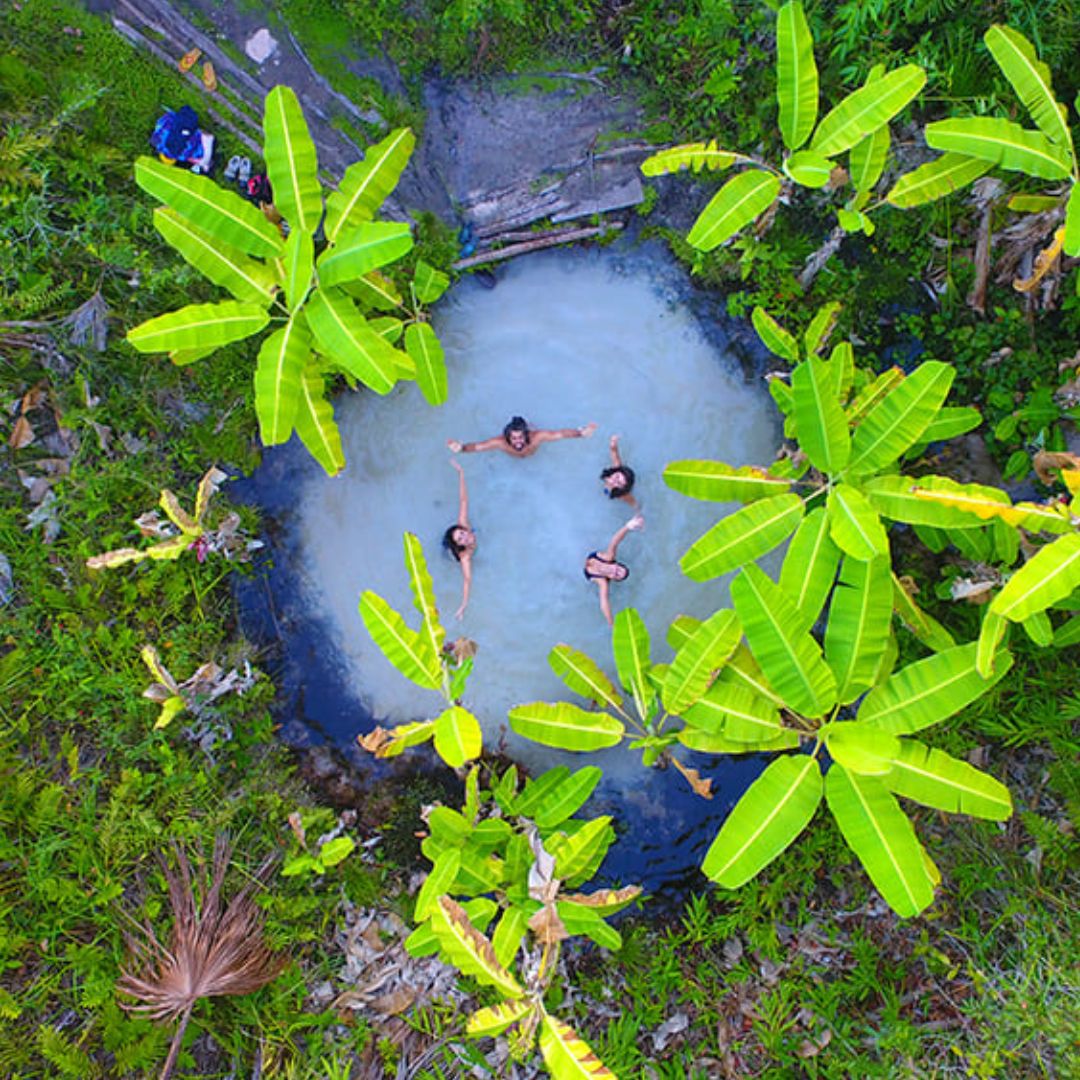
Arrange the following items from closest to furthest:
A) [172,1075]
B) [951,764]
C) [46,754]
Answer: [951,764] < [172,1075] < [46,754]

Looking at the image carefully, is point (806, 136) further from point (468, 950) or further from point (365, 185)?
point (468, 950)

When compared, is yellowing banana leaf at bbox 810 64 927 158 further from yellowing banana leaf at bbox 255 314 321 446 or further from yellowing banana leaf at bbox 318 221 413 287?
yellowing banana leaf at bbox 255 314 321 446

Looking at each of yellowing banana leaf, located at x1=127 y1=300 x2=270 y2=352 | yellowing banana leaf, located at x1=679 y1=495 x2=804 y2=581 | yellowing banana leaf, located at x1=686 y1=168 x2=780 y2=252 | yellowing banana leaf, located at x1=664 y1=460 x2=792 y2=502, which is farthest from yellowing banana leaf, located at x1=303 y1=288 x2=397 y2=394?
yellowing banana leaf, located at x1=686 y1=168 x2=780 y2=252

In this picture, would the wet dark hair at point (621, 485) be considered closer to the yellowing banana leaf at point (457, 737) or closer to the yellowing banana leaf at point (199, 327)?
the yellowing banana leaf at point (457, 737)

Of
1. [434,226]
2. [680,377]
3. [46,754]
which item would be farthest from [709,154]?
[46,754]

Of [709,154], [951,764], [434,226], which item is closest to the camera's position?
[951,764]

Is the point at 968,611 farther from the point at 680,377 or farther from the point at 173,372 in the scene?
the point at 173,372

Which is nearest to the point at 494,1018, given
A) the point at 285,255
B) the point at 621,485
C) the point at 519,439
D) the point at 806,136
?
the point at 621,485

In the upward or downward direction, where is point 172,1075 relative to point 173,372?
downward
